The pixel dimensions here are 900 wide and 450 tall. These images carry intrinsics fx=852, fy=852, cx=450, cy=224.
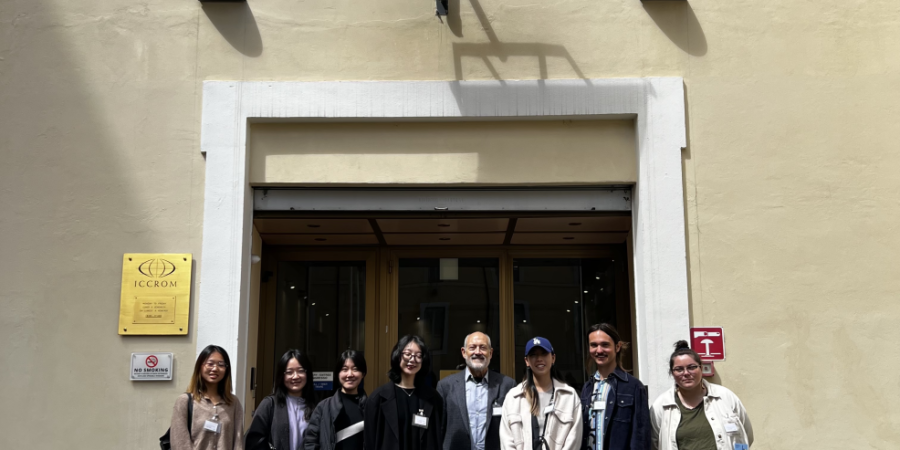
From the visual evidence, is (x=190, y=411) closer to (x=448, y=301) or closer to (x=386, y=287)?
(x=386, y=287)

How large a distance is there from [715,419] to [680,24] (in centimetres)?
349

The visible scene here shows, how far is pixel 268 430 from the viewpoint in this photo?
18.5 feet

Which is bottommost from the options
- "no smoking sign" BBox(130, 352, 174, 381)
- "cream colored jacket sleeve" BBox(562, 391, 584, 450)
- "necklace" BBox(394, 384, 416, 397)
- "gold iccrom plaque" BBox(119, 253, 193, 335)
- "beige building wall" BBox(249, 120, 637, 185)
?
"cream colored jacket sleeve" BBox(562, 391, 584, 450)

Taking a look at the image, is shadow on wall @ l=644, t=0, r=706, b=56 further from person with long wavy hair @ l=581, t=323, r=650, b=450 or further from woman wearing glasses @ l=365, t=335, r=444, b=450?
woman wearing glasses @ l=365, t=335, r=444, b=450

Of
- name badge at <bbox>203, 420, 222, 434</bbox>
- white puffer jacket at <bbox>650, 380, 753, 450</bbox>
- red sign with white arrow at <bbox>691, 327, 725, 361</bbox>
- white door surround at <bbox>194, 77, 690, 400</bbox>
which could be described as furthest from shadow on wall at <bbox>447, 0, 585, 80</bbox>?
name badge at <bbox>203, 420, 222, 434</bbox>

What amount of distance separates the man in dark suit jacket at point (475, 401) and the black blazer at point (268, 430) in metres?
1.08

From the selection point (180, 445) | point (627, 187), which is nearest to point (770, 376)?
point (627, 187)

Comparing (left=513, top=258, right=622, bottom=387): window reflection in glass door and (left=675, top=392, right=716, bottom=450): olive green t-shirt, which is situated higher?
(left=513, top=258, right=622, bottom=387): window reflection in glass door

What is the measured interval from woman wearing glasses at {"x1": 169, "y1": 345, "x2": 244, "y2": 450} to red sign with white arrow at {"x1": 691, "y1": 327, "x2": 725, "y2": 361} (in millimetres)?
3546

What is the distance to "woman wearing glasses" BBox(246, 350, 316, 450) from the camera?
562 centimetres

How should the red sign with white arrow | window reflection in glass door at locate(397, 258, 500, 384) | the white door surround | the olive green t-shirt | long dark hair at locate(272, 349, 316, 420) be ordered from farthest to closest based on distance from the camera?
window reflection in glass door at locate(397, 258, 500, 384) < the white door surround < the red sign with white arrow < long dark hair at locate(272, 349, 316, 420) < the olive green t-shirt

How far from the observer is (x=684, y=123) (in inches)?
277

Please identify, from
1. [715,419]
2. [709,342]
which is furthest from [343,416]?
[709,342]

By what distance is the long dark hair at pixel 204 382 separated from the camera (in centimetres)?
550
